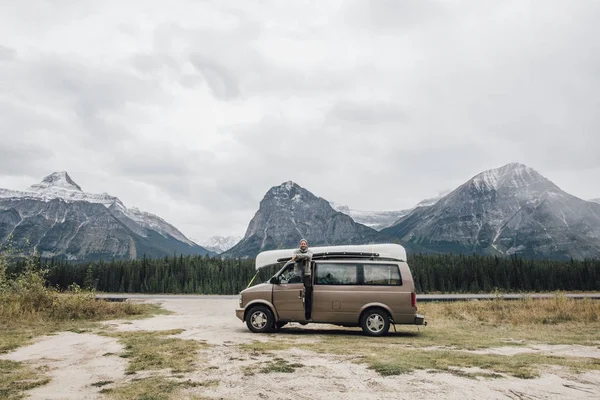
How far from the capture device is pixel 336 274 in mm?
14789

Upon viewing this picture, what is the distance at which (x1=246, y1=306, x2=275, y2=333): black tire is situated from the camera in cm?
1475

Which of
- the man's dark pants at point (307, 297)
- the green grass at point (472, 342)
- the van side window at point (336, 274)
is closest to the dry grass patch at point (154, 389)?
the green grass at point (472, 342)

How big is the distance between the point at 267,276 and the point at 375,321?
281ft

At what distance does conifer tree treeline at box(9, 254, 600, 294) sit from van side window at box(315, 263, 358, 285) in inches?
3313

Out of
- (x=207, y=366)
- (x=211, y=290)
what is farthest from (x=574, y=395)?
(x=211, y=290)

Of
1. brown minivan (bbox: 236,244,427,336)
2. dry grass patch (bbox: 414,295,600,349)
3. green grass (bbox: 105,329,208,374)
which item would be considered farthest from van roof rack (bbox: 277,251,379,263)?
green grass (bbox: 105,329,208,374)

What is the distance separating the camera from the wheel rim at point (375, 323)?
46.8 feet

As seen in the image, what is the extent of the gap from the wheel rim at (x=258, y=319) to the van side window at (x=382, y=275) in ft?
12.9

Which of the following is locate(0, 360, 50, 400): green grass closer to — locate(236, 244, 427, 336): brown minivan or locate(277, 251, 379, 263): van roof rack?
locate(236, 244, 427, 336): brown minivan

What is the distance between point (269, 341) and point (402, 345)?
155 inches

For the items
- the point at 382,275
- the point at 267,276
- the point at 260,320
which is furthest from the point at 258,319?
the point at 267,276

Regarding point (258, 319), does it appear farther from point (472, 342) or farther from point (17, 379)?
point (17, 379)

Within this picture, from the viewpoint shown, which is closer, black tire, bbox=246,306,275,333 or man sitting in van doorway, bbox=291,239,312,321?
man sitting in van doorway, bbox=291,239,312,321

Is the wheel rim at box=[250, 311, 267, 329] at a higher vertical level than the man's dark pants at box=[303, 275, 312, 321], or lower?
lower
